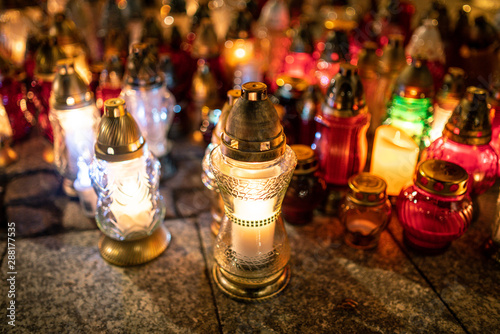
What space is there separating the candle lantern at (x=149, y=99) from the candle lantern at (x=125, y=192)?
0.28 m

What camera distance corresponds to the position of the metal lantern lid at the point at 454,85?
4.01 ft

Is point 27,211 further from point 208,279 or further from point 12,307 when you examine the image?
point 208,279

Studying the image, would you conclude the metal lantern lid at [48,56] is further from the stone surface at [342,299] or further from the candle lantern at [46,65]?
the stone surface at [342,299]

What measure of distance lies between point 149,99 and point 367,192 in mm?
671

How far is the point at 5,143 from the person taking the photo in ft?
4.65

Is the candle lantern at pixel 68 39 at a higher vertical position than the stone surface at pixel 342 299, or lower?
higher

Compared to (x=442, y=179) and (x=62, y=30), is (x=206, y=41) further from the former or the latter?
(x=442, y=179)

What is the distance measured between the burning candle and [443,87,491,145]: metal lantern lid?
0.41 feet

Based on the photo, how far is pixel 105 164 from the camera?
93 centimetres

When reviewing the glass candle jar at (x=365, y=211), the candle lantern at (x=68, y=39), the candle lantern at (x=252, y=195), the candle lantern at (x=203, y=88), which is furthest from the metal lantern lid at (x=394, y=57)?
the candle lantern at (x=68, y=39)

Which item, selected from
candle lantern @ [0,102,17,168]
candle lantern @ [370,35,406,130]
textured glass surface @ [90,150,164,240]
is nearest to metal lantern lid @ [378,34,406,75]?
candle lantern @ [370,35,406,130]

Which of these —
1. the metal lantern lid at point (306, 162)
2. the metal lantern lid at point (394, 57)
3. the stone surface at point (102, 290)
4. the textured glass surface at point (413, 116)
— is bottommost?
the stone surface at point (102, 290)

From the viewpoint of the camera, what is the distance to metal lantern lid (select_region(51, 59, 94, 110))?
3.51ft

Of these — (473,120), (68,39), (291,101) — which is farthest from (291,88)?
(68,39)
